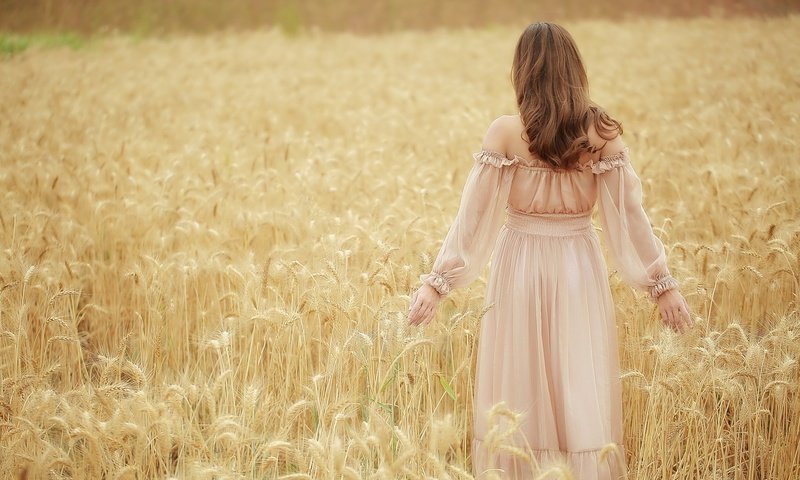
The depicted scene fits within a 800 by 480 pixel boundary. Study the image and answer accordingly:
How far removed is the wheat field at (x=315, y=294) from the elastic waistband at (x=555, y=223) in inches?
21.1

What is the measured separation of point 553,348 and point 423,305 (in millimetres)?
548

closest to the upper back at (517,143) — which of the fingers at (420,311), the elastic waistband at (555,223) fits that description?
the elastic waistband at (555,223)

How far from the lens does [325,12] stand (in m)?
29.9

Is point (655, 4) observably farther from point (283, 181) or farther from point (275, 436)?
point (275, 436)

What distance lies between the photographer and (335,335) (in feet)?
11.2

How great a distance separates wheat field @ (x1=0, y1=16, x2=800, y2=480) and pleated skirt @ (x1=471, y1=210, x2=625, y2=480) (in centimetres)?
21

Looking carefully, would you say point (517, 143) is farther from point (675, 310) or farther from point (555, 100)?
point (675, 310)

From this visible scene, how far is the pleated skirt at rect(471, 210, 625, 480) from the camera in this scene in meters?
2.70

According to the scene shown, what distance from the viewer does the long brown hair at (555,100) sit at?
2586 mm

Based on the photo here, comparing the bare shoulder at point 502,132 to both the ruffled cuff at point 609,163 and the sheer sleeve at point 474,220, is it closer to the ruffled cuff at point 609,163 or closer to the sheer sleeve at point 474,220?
the sheer sleeve at point 474,220

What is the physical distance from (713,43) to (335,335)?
15.7 meters

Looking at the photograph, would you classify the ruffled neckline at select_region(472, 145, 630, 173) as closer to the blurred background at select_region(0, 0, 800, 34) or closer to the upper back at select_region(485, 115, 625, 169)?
the upper back at select_region(485, 115, 625, 169)

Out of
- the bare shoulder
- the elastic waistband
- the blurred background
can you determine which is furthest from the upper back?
the blurred background

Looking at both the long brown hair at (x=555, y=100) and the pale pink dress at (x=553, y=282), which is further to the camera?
the pale pink dress at (x=553, y=282)
